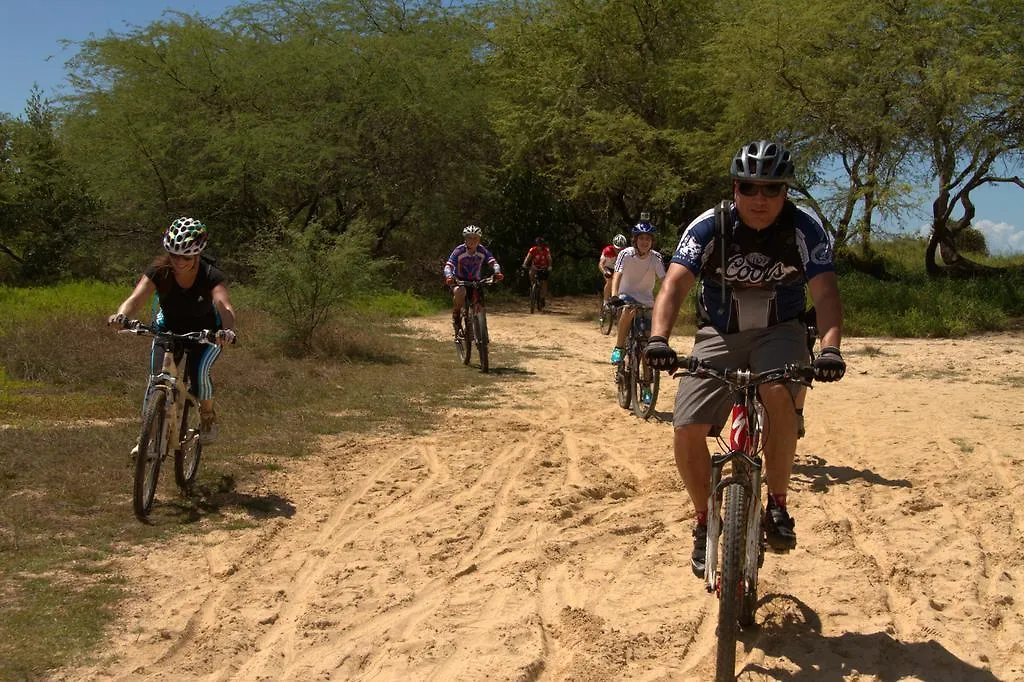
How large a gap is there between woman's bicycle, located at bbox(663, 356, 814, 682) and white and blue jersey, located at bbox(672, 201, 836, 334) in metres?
0.39

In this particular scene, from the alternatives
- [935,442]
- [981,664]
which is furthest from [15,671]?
[935,442]

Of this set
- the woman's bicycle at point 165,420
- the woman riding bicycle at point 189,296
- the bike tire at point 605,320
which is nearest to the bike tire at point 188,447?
the woman's bicycle at point 165,420

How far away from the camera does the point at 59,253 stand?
25.1m

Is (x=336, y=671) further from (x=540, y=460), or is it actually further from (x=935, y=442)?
(x=935, y=442)

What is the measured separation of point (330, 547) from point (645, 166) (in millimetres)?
18766

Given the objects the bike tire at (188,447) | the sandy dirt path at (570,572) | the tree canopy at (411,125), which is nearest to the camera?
the sandy dirt path at (570,572)

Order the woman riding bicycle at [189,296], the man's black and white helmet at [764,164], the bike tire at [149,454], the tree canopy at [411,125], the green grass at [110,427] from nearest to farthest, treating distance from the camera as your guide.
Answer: the man's black and white helmet at [764,164] → the green grass at [110,427] → the bike tire at [149,454] → the woman riding bicycle at [189,296] → the tree canopy at [411,125]

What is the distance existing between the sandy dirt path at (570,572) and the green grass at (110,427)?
0.27 meters

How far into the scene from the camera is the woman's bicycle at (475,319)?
519 inches

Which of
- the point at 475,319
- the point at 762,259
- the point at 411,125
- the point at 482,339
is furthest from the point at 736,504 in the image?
the point at 411,125

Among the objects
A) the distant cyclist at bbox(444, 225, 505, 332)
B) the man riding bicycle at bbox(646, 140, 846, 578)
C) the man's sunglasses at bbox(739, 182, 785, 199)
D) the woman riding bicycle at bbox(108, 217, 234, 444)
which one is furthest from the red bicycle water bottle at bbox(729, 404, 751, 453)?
the distant cyclist at bbox(444, 225, 505, 332)

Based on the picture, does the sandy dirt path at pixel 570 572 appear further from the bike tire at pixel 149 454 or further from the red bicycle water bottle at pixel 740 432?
the red bicycle water bottle at pixel 740 432

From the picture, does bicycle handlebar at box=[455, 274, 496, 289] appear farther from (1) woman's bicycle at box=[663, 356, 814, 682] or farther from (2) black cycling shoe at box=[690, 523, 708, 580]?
(1) woman's bicycle at box=[663, 356, 814, 682]

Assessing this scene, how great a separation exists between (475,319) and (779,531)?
9119 millimetres
